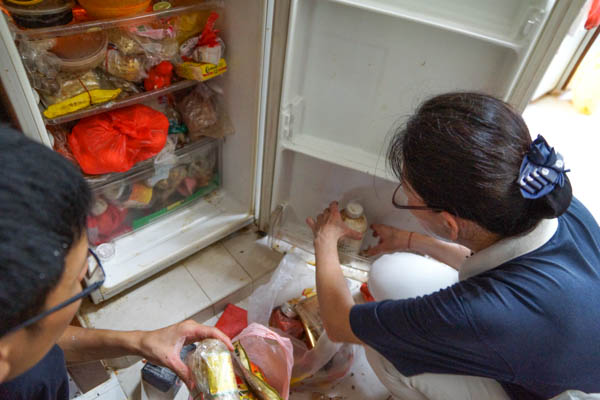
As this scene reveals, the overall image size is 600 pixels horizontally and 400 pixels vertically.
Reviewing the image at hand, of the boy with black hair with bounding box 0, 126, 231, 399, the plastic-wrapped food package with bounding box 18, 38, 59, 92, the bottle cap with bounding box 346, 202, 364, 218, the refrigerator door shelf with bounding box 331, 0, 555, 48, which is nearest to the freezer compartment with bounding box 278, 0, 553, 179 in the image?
the refrigerator door shelf with bounding box 331, 0, 555, 48

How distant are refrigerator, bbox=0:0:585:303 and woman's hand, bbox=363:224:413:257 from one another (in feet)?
0.21

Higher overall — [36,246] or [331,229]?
[36,246]

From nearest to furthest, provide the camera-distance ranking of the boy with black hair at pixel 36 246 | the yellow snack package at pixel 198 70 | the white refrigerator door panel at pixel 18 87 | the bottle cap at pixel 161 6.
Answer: the boy with black hair at pixel 36 246
the white refrigerator door panel at pixel 18 87
the bottle cap at pixel 161 6
the yellow snack package at pixel 198 70

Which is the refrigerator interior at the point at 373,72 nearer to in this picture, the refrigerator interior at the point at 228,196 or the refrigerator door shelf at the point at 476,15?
the refrigerator door shelf at the point at 476,15

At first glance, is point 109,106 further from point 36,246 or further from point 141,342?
point 36,246

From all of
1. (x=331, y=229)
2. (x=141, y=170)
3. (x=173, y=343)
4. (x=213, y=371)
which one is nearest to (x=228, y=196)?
(x=141, y=170)

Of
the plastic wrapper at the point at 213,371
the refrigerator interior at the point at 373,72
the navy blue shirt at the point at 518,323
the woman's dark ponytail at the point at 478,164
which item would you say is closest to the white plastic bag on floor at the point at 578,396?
the navy blue shirt at the point at 518,323

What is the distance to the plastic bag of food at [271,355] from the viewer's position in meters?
0.87

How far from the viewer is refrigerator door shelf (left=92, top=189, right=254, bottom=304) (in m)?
1.20

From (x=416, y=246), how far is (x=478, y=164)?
566mm

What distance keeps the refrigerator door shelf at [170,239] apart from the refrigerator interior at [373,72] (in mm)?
275

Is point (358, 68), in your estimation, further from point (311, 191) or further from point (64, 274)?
point (64, 274)

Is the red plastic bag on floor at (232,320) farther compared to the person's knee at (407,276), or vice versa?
the red plastic bag on floor at (232,320)

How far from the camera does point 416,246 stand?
1.14 metres
